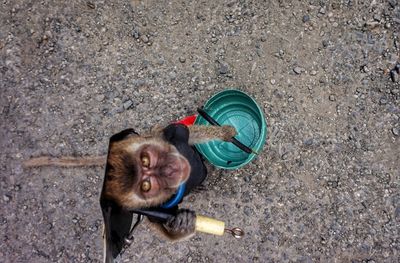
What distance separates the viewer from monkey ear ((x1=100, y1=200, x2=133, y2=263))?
2.55 m

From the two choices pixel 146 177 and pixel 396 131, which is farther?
pixel 396 131

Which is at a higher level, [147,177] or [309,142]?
[147,177]

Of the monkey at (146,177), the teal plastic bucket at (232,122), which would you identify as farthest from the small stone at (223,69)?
the monkey at (146,177)

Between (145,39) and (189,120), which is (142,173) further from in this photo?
(145,39)

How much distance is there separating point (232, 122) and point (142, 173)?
1.46m

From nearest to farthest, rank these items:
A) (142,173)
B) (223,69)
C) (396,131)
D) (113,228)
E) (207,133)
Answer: (113,228) < (142,173) < (207,133) < (396,131) < (223,69)

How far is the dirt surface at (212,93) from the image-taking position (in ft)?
12.9

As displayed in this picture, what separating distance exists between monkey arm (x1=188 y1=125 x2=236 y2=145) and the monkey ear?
0.78 m

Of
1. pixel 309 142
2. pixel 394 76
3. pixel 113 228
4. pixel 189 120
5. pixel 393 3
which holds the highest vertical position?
pixel 393 3

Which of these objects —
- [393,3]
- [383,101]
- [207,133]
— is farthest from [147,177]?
[393,3]

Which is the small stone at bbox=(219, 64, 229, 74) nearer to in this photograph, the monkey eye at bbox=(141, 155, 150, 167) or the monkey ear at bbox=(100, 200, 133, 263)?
the monkey eye at bbox=(141, 155, 150, 167)

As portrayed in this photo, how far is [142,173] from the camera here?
2.92 meters

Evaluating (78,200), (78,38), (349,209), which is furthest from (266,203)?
(78,38)

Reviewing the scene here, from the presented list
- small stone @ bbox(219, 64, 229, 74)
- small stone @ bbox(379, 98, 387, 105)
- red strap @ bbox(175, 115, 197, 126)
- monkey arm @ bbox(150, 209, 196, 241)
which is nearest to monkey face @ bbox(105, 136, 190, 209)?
monkey arm @ bbox(150, 209, 196, 241)
